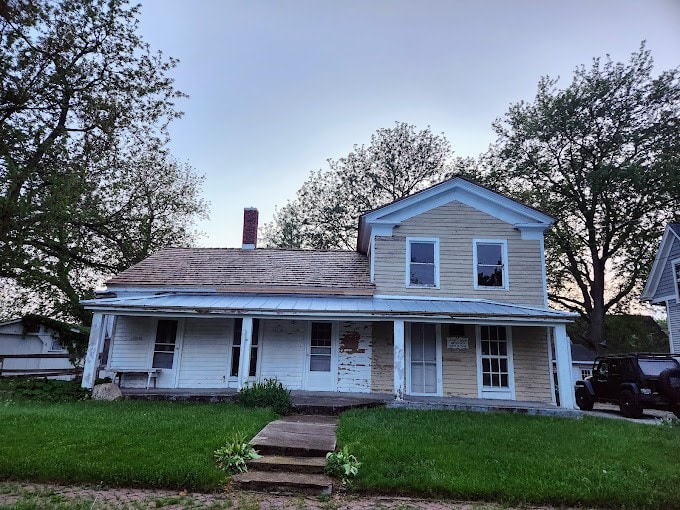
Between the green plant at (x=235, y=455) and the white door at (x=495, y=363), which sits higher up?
the white door at (x=495, y=363)

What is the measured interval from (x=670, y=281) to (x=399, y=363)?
15209 mm

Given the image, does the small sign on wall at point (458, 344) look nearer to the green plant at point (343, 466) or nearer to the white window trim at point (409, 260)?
the white window trim at point (409, 260)

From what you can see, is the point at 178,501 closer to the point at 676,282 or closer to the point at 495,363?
the point at 495,363

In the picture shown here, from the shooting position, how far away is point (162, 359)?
43.8 feet

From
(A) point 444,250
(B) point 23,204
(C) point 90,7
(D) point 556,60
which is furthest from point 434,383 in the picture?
(C) point 90,7

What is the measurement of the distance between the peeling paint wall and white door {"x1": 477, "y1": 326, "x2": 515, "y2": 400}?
8.94ft

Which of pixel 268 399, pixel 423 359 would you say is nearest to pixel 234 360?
pixel 268 399

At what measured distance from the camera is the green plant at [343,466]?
568cm

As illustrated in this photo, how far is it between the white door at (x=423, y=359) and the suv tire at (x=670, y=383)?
238 inches

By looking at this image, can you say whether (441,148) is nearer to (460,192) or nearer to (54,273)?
(460,192)

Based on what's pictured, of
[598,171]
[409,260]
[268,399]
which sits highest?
[598,171]

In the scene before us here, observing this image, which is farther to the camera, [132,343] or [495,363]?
[132,343]

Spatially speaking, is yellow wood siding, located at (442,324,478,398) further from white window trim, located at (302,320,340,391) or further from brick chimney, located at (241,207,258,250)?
brick chimney, located at (241,207,258,250)

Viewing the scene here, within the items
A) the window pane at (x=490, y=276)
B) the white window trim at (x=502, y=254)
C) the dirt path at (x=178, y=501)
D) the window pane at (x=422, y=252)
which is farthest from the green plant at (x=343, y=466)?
the window pane at (x=490, y=276)
